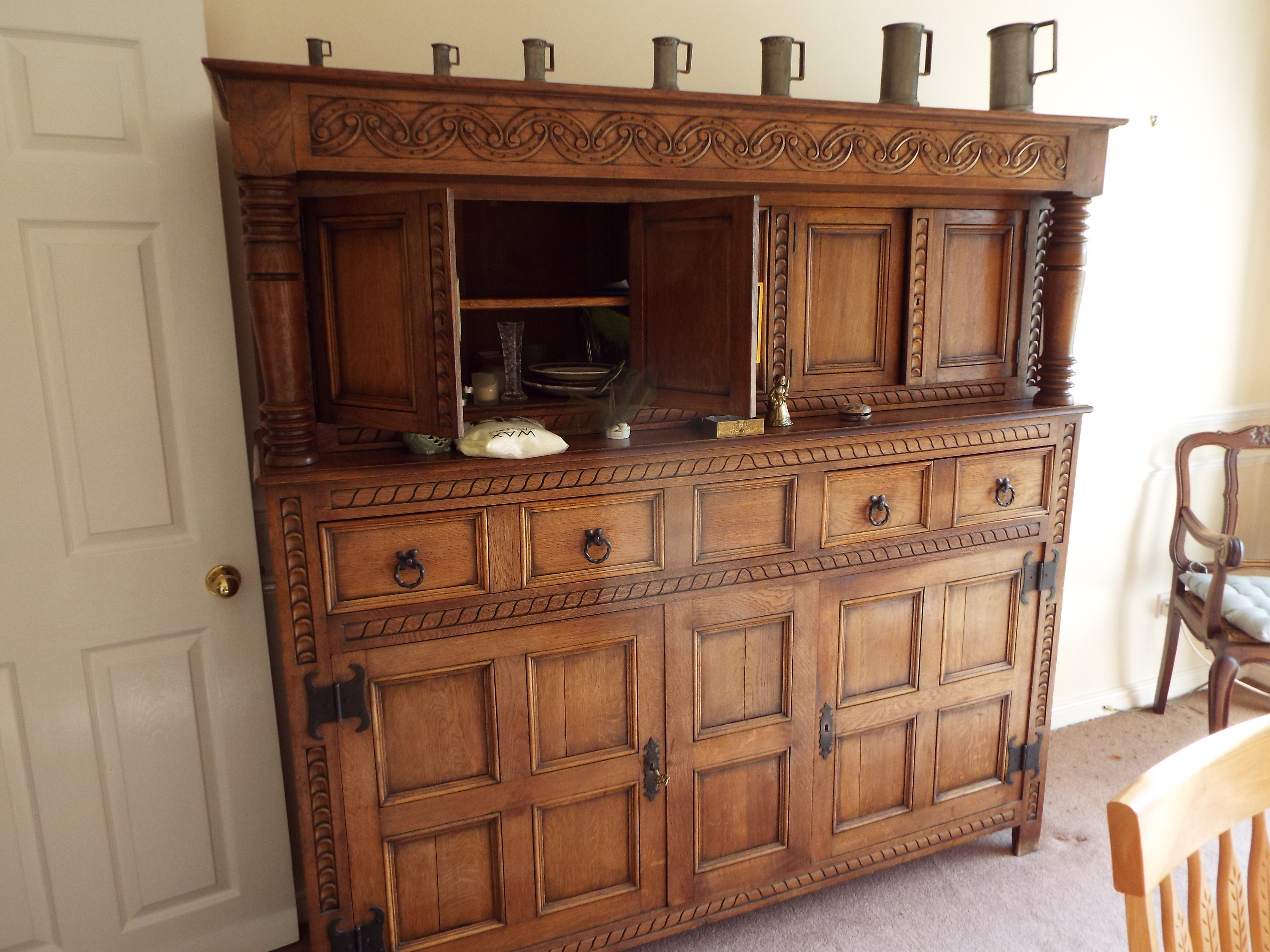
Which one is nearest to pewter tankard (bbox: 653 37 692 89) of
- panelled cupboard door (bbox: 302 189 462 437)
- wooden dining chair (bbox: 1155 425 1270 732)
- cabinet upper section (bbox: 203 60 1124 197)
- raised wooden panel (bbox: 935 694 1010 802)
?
cabinet upper section (bbox: 203 60 1124 197)

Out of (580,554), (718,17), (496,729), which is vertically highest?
(718,17)

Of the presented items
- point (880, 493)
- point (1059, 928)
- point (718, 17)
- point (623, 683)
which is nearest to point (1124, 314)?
point (880, 493)

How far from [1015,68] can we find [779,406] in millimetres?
926

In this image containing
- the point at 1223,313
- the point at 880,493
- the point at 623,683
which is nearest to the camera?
the point at 623,683

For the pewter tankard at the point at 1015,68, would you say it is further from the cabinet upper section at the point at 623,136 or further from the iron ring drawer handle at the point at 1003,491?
the iron ring drawer handle at the point at 1003,491

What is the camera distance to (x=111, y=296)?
163 cm

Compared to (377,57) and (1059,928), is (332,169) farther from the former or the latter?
(1059,928)

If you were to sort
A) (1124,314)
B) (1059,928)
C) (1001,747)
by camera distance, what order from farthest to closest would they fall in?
(1124,314), (1001,747), (1059,928)

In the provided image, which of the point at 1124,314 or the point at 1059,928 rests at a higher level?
the point at 1124,314

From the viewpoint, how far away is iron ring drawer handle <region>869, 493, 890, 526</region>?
189 cm

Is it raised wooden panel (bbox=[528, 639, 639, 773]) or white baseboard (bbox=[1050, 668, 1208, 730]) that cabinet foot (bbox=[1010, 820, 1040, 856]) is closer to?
white baseboard (bbox=[1050, 668, 1208, 730])

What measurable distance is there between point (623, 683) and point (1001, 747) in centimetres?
107

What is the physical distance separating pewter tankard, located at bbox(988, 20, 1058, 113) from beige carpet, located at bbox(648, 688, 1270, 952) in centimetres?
163

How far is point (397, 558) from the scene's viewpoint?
153 cm
